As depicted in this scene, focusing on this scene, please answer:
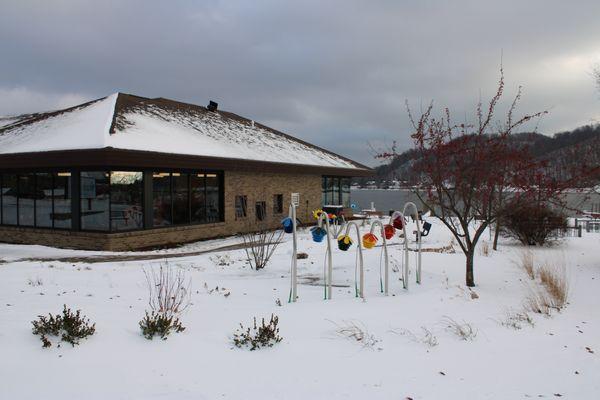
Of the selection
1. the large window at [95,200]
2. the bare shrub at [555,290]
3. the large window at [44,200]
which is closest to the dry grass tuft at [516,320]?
the bare shrub at [555,290]

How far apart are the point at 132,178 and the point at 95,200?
136 centimetres

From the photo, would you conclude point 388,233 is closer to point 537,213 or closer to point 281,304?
point 281,304

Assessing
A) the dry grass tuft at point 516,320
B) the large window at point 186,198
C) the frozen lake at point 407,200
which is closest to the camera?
the dry grass tuft at point 516,320

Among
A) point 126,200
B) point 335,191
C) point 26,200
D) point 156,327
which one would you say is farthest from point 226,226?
point 156,327

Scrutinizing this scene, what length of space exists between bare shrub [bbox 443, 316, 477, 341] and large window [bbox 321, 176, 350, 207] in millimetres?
19709

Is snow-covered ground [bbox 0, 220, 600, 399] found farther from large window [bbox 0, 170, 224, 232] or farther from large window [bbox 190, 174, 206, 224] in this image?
large window [bbox 190, 174, 206, 224]

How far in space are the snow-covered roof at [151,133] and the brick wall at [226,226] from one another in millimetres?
1121

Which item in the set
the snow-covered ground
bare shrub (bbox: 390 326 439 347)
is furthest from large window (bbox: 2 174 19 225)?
bare shrub (bbox: 390 326 439 347)

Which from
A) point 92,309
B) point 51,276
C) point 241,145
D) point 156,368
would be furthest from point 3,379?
point 241,145

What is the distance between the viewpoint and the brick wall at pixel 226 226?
1490 centimetres

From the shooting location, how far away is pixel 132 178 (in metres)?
15.4

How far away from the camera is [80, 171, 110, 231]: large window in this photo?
14.9m

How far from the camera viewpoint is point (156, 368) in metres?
4.36

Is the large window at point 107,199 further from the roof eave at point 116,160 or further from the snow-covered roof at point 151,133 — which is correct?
the snow-covered roof at point 151,133
